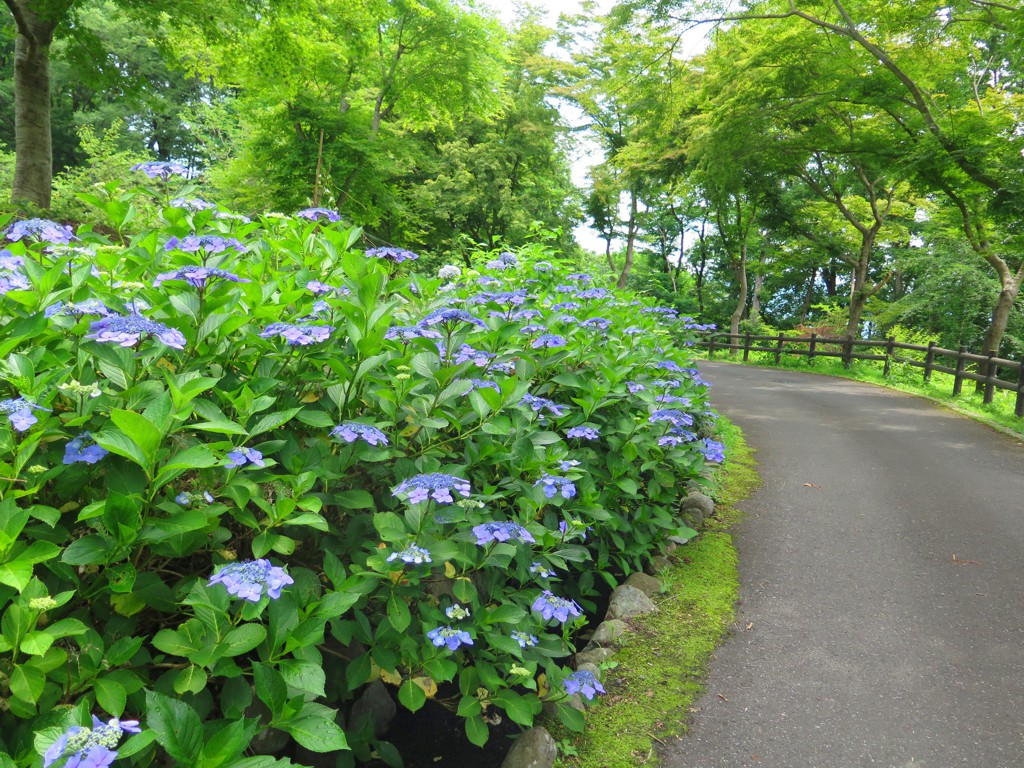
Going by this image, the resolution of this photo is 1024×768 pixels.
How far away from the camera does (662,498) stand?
3639mm

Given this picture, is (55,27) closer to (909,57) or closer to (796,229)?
(909,57)

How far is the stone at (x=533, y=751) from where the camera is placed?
86.4 inches

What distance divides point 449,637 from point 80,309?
51.6 inches

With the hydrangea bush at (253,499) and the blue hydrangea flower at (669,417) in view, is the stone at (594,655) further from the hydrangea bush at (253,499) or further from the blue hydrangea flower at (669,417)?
the blue hydrangea flower at (669,417)

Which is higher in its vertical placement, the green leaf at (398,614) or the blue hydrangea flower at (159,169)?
the blue hydrangea flower at (159,169)

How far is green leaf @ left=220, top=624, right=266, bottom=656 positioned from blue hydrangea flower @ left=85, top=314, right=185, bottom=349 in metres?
0.67

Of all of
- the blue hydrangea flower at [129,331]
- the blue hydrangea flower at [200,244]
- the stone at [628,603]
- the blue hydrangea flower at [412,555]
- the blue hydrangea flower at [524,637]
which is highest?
the blue hydrangea flower at [200,244]

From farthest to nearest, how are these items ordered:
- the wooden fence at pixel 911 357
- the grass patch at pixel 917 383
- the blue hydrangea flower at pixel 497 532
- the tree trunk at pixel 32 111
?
the wooden fence at pixel 911 357 < the grass patch at pixel 917 383 < the tree trunk at pixel 32 111 < the blue hydrangea flower at pixel 497 532

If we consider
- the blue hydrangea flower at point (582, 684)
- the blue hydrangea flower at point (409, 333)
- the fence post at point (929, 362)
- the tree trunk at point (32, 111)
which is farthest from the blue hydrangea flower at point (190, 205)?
the fence post at point (929, 362)

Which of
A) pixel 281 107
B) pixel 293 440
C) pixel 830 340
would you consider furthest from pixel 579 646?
pixel 830 340

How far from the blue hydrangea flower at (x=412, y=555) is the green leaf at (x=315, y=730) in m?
0.37

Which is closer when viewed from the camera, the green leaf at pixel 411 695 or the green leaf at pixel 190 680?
the green leaf at pixel 190 680

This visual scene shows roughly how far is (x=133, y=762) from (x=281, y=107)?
13506 millimetres

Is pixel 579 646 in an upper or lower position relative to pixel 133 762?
lower
